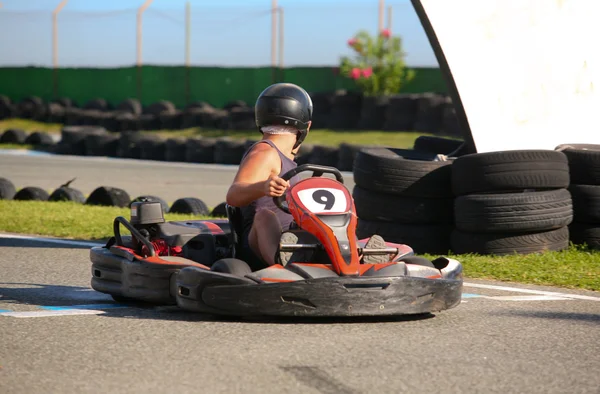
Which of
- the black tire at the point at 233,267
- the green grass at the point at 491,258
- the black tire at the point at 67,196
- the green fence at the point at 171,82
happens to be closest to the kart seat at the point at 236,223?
the black tire at the point at 233,267

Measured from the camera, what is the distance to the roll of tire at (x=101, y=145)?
20.8m

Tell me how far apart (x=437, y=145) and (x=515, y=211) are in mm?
2011

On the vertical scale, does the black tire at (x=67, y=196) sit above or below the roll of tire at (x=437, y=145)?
below

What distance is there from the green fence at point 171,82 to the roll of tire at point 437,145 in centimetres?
1420

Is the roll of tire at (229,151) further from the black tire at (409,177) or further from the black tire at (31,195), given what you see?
the black tire at (409,177)

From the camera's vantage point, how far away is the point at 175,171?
55.4ft

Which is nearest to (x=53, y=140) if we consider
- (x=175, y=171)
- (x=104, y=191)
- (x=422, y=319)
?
(x=175, y=171)

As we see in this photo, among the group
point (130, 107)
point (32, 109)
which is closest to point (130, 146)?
point (130, 107)

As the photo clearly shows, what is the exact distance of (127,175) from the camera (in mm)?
15891

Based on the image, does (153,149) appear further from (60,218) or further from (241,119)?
(60,218)

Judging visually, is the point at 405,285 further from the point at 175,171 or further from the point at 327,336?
the point at 175,171

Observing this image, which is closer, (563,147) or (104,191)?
(563,147)

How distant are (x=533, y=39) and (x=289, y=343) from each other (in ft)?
15.9

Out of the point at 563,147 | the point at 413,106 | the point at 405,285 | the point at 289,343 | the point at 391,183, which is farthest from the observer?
the point at 413,106
